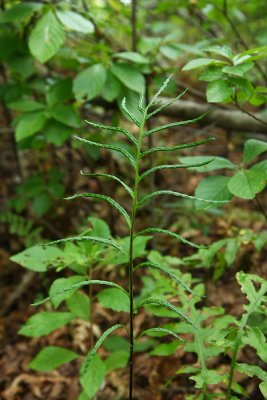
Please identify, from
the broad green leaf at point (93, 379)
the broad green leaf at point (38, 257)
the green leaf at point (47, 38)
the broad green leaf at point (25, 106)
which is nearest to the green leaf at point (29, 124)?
the broad green leaf at point (25, 106)

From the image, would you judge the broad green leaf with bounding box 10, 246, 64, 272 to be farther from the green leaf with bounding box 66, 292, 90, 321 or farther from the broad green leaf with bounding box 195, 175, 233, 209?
the broad green leaf with bounding box 195, 175, 233, 209

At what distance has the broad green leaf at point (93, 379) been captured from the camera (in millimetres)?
1636

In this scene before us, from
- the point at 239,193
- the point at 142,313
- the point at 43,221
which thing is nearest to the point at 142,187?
the point at 43,221

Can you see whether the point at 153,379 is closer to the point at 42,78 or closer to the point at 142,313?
the point at 142,313

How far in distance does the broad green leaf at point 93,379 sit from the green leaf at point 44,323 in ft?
0.77

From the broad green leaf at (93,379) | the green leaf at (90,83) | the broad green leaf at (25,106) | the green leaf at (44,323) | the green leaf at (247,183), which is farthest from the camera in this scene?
the broad green leaf at (25,106)

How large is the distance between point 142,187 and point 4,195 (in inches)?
55.5

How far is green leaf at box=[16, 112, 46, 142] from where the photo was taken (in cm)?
224

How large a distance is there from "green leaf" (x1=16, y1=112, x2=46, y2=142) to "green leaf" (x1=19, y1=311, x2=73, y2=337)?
1011 millimetres

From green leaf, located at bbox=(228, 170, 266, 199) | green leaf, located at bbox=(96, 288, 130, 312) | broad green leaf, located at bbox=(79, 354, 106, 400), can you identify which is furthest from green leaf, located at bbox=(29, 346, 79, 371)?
green leaf, located at bbox=(228, 170, 266, 199)

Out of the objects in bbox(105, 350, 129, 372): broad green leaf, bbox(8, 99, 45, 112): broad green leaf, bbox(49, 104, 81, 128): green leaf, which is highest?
bbox(8, 99, 45, 112): broad green leaf

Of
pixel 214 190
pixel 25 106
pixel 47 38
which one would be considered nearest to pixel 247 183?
pixel 214 190

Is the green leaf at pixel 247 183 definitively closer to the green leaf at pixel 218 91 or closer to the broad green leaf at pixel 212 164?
the broad green leaf at pixel 212 164

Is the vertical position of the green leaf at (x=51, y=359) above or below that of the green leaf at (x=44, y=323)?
below
